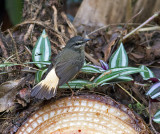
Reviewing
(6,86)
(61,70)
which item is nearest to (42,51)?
(61,70)

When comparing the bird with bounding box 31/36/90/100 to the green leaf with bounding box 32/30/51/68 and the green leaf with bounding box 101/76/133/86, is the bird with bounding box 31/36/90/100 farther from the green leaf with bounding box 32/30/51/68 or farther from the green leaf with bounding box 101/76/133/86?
the green leaf with bounding box 101/76/133/86

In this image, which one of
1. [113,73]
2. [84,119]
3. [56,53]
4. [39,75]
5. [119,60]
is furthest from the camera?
[56,53]

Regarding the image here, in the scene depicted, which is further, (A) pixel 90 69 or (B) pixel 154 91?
(A) pixel 90 69

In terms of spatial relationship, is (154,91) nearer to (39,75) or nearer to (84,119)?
(84,119)

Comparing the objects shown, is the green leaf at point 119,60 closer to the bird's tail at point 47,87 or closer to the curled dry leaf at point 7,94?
the bird's tail at point 47,87

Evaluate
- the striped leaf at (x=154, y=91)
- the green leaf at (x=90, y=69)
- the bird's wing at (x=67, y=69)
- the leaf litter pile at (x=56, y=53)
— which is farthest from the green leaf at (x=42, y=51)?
the striped leaf at (x=154, y=91)

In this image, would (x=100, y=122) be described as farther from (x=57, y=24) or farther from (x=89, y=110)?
(x=57, y=24)

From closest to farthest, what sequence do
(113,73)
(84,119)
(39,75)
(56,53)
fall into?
(84,119) → (113,73) → (39,75) → (56,53)
